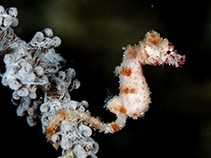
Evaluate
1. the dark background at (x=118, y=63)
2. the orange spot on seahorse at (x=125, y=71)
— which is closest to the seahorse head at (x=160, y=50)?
the orange spot on seahorse at (x=125, y=71)

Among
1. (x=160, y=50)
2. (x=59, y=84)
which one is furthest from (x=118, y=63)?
(x=59, y=84)

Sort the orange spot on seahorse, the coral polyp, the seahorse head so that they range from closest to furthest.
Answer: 1. the coral polyp
2. the seahorse head
3. the orange spot on seahorse

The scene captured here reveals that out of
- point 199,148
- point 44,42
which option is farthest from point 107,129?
point 199,148

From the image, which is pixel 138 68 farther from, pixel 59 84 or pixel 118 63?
pixel 59 84

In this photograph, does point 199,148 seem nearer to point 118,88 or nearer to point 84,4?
point 118,88

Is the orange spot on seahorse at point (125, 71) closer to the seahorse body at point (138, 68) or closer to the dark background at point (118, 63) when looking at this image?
the seahorse body at point (138, 68)

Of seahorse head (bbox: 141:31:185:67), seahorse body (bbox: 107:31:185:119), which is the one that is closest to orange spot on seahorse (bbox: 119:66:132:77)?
seahorse body (bbox: 107:31:185:119)

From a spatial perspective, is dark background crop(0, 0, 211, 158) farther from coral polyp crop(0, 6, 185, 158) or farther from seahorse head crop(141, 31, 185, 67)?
seahorse head crop(141, 31, 185, 67)
